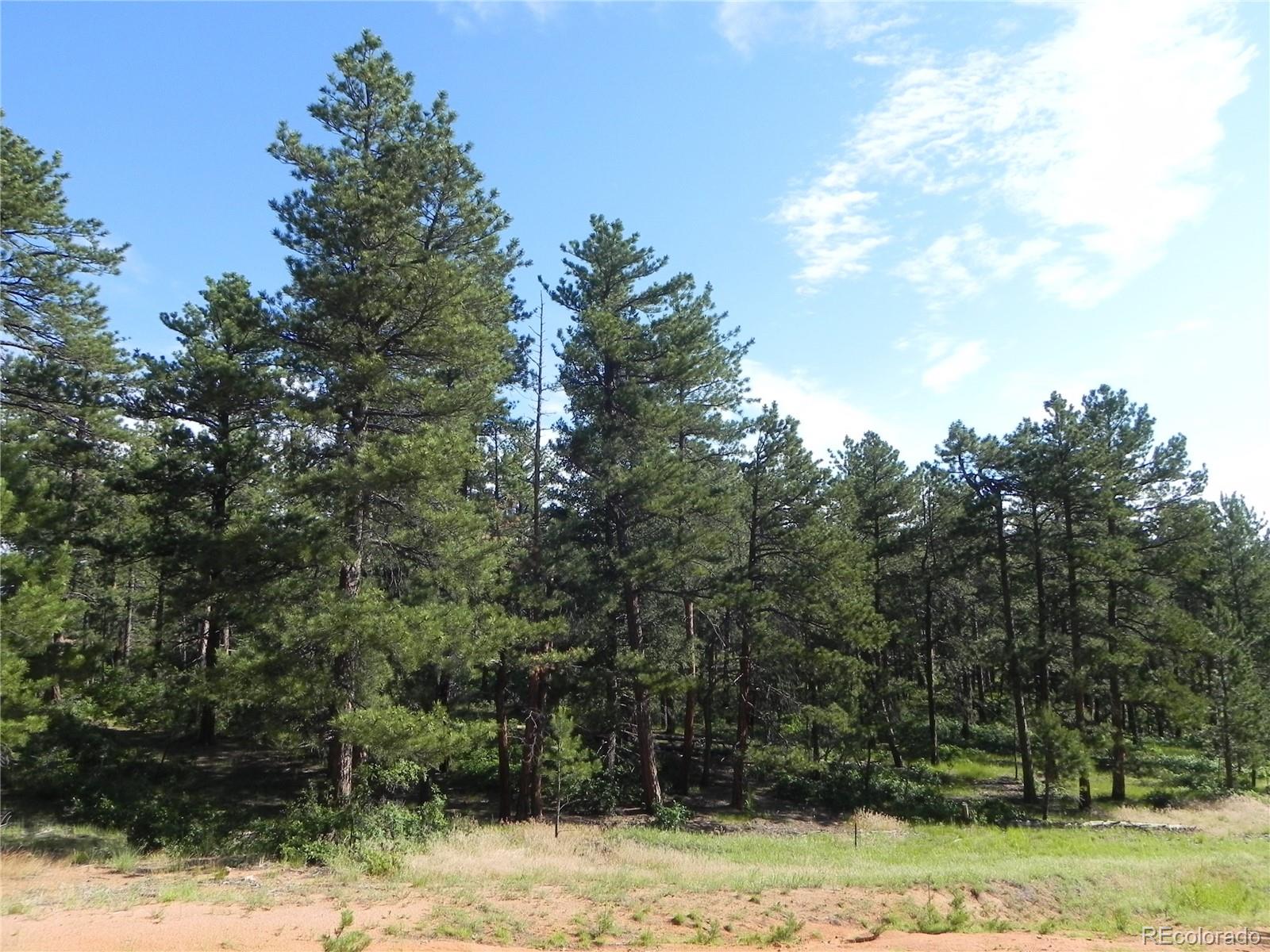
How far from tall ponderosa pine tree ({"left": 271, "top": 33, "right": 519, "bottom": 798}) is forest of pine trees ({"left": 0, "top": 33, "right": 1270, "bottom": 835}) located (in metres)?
0.09

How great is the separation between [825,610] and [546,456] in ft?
33.4

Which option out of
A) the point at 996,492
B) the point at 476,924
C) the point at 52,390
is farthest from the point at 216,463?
the point at 996,492

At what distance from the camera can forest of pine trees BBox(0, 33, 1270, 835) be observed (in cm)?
1547

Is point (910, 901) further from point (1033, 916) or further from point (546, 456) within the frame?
point (546, 456)

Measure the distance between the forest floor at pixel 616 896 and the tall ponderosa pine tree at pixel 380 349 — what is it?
418 centimetres

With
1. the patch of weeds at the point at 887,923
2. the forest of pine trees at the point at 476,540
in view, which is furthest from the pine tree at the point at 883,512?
the patch of weeds at the point at 887,923

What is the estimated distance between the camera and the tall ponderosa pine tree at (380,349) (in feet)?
51.2

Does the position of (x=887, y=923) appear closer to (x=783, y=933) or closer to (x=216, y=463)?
(x=783, y=933)

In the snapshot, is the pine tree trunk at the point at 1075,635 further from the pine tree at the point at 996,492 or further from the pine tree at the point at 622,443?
the pine tree at the point at 622,443

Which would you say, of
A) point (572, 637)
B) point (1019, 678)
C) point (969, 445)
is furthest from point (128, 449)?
point (1019, 678)

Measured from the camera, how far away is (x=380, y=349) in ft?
55.9

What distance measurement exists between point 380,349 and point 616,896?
467 inches

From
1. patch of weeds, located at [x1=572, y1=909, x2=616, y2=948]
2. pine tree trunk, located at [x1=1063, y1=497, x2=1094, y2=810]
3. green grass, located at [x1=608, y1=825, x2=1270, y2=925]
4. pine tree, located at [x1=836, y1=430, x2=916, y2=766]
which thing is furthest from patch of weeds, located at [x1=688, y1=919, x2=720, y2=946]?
pine tree, located at [x1=836, y1=430, x2=916, y2=766]

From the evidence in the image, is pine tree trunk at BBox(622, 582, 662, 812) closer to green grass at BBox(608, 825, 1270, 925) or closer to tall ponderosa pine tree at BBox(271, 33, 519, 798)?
green grass at BBox(608, 825, 1270, 925)
